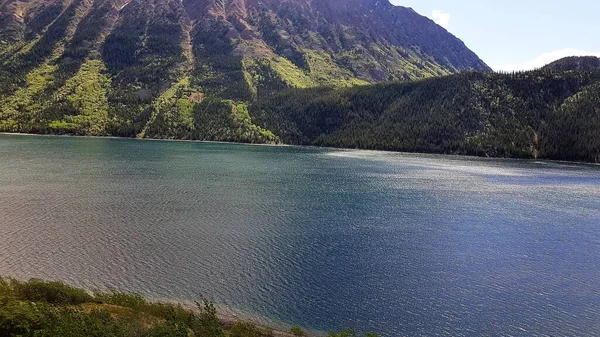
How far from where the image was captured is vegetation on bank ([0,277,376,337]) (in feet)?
99.7

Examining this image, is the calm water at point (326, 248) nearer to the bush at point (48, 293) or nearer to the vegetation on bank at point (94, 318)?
the vegetation on bank at point (94, 318)

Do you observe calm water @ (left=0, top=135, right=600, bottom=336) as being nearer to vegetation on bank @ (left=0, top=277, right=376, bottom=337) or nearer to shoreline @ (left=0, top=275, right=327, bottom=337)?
shoreline @ (left=0, top=275, right=327, bottom=337)

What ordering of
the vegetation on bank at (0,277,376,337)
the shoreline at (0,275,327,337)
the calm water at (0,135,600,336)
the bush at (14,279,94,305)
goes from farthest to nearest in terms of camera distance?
the calm water at (0,135,600,336)
the shoreline at (0,275,327,337)
the bush at (14,279,94,305)
the vegetation on bank at (0,277,376,337)

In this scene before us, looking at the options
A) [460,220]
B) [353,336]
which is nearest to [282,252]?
[353,336]

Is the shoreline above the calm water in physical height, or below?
below

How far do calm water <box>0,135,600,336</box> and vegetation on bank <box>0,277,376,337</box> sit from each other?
26.7 ft

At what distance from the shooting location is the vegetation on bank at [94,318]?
99.7 ft

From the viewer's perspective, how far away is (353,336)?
42656 millimetres

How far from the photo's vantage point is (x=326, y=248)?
73250mm

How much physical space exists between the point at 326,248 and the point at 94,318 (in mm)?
44617

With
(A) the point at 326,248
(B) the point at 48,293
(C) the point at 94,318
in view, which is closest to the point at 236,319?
(C) the point at 94,318

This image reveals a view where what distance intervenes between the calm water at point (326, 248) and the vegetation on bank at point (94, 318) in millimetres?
8136

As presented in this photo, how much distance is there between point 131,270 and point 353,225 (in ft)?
148

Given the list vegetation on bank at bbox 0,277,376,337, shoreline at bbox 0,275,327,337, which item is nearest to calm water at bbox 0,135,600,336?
shoreline at bbox 0,275,327,337
